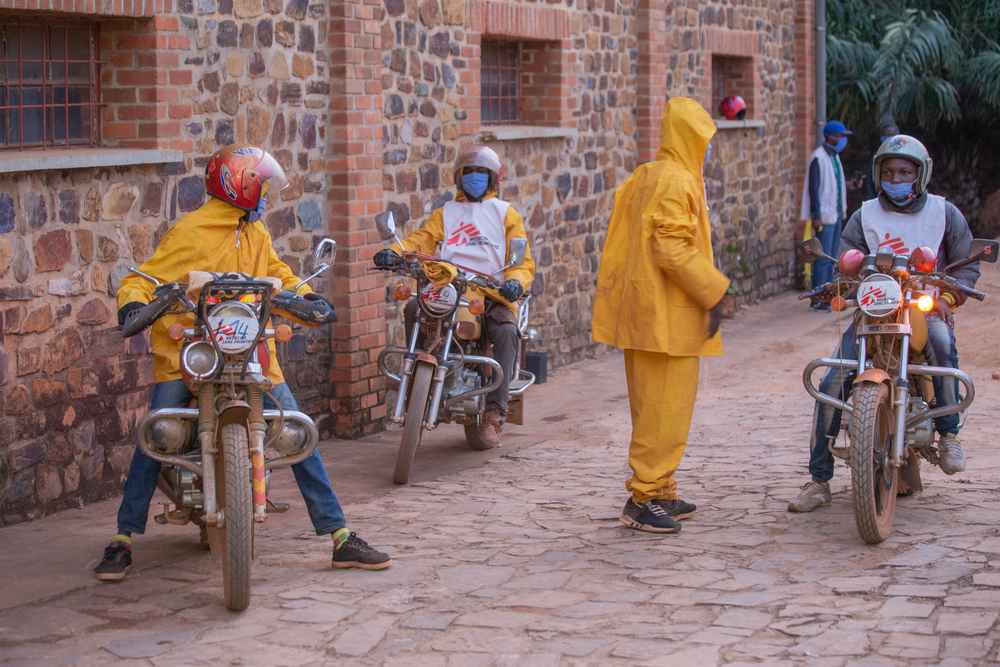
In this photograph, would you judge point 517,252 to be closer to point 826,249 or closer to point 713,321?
point 713,321

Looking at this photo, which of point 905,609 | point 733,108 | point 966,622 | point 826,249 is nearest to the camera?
point 966,622

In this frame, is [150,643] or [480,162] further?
[480,162]

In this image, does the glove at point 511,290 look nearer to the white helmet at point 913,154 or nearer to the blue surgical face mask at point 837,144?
the white helmet at point 913,154

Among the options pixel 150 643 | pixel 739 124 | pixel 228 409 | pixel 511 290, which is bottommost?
pixel 150 643

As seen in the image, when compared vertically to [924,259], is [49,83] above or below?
above

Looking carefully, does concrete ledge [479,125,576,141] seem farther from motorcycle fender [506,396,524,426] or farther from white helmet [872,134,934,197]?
white helmet [872,134,934,197]

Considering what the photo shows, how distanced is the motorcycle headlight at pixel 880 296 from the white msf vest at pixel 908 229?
473 millimetres

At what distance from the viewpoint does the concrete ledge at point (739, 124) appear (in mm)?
12906

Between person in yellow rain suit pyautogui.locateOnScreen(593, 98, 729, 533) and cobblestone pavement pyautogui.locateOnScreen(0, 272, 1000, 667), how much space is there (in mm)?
325

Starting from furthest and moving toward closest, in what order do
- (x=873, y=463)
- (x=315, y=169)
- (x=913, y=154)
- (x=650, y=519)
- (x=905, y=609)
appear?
(x=315, y=169)
(x=913, y=154)
(x=650, y=519)
(x=873, y=463)
(x=905, y=609)

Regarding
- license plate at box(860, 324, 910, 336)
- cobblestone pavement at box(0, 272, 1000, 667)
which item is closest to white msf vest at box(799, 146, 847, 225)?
cobblestone pavement at box(0, 272, 1000, 667)

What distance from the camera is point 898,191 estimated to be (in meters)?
5.55

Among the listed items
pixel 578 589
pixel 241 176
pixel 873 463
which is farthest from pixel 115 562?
pixel 873 463

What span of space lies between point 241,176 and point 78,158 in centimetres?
133
